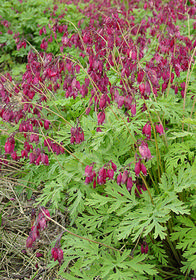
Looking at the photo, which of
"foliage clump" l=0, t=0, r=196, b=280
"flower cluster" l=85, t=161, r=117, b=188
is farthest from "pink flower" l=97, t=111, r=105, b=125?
"flower cluster" l=85, t=161, r=117, b=188

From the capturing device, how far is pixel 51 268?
2793mm

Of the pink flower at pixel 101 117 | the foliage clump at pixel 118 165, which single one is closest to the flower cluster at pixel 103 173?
the foliage clump at pixel 118 165

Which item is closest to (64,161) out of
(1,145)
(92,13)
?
(1,145)

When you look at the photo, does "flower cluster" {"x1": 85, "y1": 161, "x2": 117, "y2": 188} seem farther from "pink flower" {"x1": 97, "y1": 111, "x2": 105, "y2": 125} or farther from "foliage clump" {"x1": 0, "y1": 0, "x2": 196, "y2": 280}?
"pink flower" {"x1": 97, "y1": 111, "x2": 105, "y2": 125}

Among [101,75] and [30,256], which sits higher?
[101,75]

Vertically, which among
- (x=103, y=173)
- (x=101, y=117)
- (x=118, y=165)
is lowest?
(x=118, y=165)

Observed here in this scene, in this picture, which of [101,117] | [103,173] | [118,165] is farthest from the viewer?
[118,165]

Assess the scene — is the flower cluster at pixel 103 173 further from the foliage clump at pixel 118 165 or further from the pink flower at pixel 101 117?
the pink flower at pixel 101 117

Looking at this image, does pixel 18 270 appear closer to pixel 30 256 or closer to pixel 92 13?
pixel 30 256

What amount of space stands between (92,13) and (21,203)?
15.3 ft

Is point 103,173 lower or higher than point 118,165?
higher

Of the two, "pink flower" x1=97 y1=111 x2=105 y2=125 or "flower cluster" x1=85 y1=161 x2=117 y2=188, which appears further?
"pink flower" x1=97 y1=111 x2=105 y2=125

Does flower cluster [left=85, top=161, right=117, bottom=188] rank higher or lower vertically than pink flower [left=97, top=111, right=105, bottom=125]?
lower

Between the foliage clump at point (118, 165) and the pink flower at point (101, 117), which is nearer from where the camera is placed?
the foliage clump at point (118, 165)
